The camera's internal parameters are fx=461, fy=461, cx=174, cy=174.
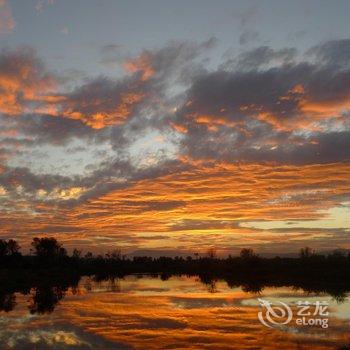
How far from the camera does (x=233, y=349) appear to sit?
18344 mm

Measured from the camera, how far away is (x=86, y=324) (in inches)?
990

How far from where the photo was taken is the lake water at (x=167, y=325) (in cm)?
1953

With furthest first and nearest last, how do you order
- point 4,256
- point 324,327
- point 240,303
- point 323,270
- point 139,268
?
point 139,268 → point 4,256 → point 323,270 → point 240,303 → point 324,327

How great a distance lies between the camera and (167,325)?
24594 millimetres

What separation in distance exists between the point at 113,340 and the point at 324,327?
1039 cm

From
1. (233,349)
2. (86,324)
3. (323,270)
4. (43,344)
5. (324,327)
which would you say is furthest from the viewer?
(323,270)

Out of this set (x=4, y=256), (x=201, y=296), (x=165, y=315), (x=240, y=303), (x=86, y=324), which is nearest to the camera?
(x=86, y=324)

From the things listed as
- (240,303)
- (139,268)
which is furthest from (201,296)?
(139,268)

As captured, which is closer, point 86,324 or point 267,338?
point 267,338

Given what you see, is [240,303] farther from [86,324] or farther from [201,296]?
[86,324]

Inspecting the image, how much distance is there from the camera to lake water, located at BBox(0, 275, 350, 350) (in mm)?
19531

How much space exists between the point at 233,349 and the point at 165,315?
35.2ft

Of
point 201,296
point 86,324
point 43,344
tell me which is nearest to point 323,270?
point 201,296

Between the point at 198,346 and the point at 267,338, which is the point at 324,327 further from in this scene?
the point at 198,346
